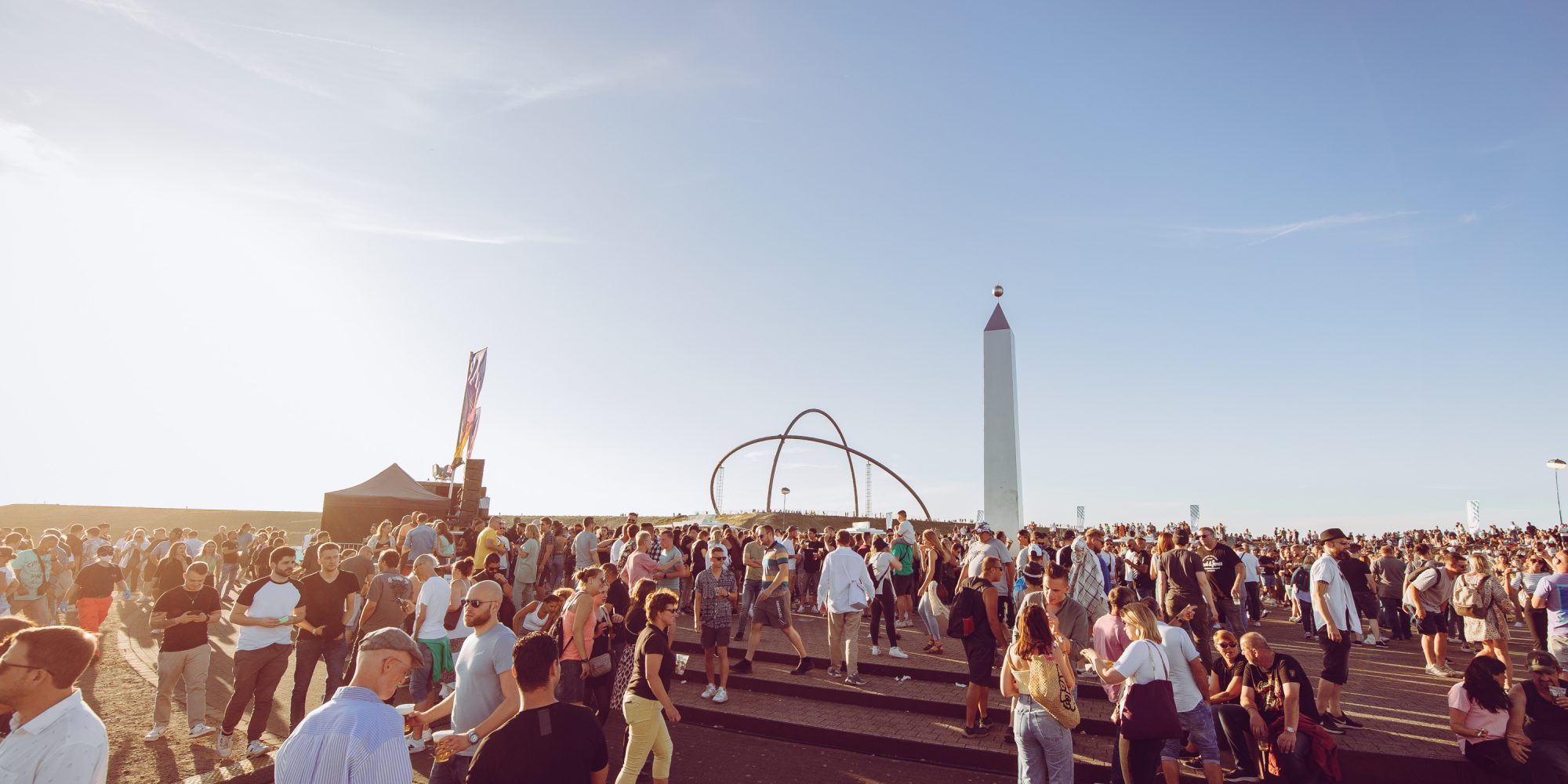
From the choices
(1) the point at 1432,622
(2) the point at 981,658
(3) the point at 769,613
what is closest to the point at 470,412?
(3) the point at 769,613

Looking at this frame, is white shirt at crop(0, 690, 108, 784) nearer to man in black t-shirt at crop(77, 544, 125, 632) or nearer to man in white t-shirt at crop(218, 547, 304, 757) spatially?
man in white t-shirt at crop(218, 547, 304, 757)

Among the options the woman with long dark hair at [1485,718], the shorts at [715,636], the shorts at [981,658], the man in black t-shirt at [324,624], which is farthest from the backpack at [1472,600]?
the man in black t-shirt at [324,624]

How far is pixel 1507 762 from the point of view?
5234mm

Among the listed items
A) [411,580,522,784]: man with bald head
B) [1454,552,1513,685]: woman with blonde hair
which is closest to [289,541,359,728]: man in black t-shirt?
[411,580,522,784]: man with bald head

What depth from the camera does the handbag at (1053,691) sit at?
4625mm

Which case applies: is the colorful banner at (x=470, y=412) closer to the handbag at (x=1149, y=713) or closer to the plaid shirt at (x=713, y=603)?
the plaid shirt at (x=713, y=603)

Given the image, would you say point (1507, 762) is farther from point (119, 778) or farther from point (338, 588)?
point (119, 778)

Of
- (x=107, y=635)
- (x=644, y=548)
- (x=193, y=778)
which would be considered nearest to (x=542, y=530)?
(x=644, y=548)

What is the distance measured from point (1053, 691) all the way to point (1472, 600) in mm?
8223

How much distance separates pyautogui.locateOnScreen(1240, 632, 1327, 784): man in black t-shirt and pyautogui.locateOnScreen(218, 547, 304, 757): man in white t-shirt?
25.9 ft

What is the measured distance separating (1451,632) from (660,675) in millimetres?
16703

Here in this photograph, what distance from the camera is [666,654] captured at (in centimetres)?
546

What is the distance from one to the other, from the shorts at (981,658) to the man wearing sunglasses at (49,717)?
647 cm

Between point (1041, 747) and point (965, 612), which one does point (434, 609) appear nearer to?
point (965, 612)
